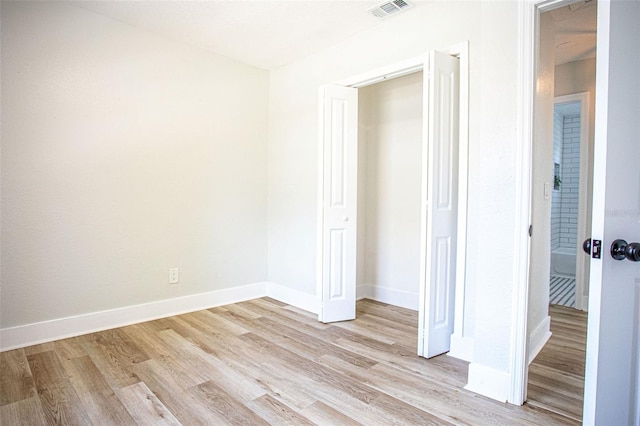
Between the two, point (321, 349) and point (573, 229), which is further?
point (573, 229)

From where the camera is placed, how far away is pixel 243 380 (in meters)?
2.15

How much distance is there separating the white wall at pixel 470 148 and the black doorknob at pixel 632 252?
776 millimetres

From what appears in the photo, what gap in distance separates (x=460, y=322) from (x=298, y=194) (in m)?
2.02

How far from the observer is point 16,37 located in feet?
8.22

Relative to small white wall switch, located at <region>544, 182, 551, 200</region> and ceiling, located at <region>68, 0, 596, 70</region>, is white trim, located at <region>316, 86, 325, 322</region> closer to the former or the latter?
ceiling, located at <region>68, 0, 596, 70</region>

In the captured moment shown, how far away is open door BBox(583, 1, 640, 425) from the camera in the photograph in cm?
115

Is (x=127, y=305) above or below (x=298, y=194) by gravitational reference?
below

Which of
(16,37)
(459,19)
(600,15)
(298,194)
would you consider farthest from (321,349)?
(16,37)

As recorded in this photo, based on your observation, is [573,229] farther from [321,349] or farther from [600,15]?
[600,15]

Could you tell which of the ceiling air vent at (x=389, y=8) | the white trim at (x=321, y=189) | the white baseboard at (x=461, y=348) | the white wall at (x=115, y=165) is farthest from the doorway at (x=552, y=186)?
the white wall at (x=115, y=165)

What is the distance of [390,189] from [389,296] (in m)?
1.17

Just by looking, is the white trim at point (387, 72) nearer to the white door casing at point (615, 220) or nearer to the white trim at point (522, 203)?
the white trim at point (522, 203)

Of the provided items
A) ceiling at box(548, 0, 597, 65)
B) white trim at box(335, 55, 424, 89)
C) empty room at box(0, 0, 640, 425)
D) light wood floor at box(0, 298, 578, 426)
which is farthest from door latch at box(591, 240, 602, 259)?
ceiling at box(548, 0, 597, 65)

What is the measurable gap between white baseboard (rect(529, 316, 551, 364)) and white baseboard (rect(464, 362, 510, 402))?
668 millimetres
